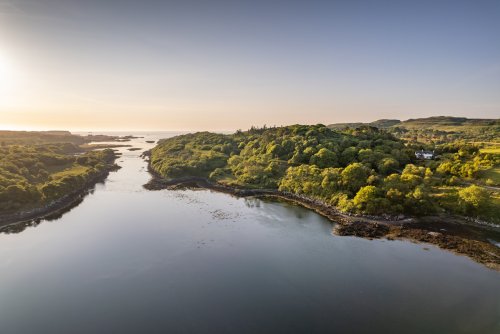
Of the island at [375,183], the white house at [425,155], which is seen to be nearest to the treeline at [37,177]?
the island at [375,183]

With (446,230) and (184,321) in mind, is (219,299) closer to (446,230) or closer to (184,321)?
(184,321)

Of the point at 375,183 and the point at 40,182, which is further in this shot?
the point at 40,182

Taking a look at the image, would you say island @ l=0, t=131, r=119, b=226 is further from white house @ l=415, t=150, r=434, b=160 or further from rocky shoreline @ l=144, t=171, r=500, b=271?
white house @ l=415, t=150, r=434, b=160

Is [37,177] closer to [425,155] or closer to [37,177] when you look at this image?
[37,177]

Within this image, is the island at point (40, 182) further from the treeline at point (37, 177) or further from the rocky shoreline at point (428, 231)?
the rocky shoreline at point (428, 231)

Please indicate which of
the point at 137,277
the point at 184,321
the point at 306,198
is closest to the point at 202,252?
the point at 137,277

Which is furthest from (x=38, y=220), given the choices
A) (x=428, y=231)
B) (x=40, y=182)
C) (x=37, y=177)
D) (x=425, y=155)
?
(x=425, y=155)
